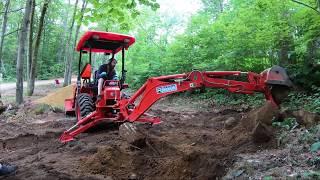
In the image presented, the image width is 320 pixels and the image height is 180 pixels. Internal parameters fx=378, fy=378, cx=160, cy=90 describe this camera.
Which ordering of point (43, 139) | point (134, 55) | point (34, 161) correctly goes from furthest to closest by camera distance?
1. point (134, 55)
2. point (43, 139)
3. point (34, 161)

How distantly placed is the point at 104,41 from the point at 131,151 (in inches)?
151

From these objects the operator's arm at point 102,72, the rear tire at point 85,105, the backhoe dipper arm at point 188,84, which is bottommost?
the rear tire at point 85,105

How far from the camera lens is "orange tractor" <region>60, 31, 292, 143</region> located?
7.48 metres

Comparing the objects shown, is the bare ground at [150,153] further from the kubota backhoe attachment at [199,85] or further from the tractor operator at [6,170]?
the kubota backhoe attachment at [199,85]

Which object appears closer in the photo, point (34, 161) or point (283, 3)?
point (34, 161)

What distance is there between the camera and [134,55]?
81.5ft

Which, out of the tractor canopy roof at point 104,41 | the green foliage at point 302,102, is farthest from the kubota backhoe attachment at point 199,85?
the tractor canopy roof at point 104,41

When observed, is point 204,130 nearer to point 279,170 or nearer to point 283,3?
point 279,170

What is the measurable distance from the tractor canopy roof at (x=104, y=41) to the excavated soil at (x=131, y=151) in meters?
2.13

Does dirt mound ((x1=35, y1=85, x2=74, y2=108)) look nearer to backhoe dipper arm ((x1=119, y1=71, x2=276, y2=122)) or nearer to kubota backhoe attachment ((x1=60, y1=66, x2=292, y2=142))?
kubota backhoe attachment ((x1=60, y1=66, x2=292, y2=142))

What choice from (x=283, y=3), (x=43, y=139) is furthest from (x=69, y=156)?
(x=283, y=3)

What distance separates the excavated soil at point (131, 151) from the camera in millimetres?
5559

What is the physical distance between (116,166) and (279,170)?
2516mm

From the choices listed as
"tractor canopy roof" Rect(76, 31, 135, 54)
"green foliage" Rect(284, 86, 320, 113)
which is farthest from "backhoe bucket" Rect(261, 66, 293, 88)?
"tractor canopy roof" Rect(76, 31, 135, 54)
